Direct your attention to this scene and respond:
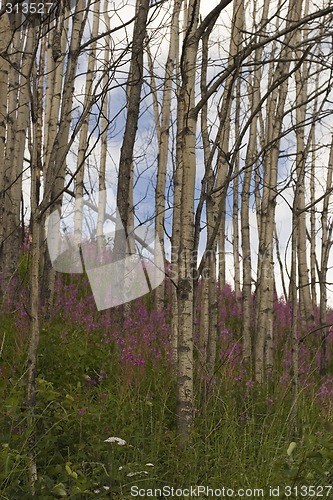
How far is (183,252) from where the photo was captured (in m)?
3.51

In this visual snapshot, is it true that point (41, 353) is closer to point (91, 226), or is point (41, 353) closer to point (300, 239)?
point (300, 239)

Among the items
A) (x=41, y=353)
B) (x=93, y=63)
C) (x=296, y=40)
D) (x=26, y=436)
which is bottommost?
(x=26, y=436)

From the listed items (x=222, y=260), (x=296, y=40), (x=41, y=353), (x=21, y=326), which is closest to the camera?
(x=41, y=353)

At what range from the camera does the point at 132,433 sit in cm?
387

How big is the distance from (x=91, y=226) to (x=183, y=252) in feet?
35.5

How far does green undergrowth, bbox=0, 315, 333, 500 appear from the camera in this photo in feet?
9.81

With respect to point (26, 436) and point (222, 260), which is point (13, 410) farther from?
point (222, 260)

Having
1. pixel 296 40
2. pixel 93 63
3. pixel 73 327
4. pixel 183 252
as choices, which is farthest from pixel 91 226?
pixel 183 252

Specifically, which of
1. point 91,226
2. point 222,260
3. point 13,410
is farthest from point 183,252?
point 91,226

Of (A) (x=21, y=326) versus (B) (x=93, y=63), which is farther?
(B) (x=93, y=63)

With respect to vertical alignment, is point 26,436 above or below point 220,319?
below

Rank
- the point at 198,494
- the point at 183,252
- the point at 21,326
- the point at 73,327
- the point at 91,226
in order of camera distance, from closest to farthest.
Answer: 1. the point at 198,494
2. the point at 183,252
3. the point at 21,326
4. the point at 73,327
5. the point at 91,226

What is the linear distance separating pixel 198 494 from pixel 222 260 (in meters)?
9.89

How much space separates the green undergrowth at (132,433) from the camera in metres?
2.99
